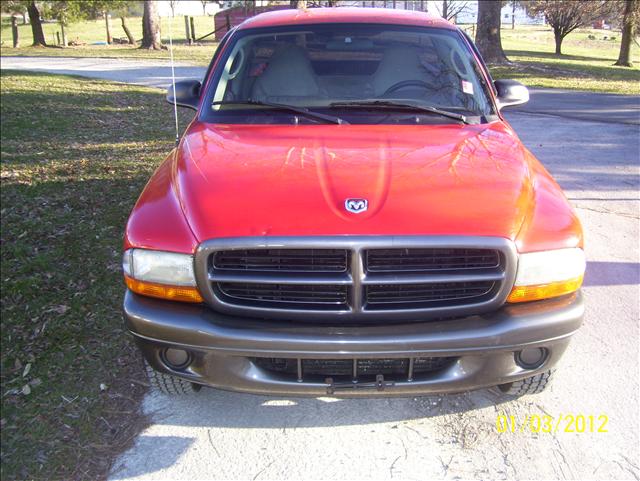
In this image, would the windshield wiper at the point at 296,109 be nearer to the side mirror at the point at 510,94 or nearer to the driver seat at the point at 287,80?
the driver seat at the point at 287,80

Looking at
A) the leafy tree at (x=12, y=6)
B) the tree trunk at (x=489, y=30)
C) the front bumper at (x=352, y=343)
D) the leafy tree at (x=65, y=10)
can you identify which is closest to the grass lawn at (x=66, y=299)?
the front bumper at (x=352, y=343)

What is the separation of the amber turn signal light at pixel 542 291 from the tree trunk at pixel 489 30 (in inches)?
688

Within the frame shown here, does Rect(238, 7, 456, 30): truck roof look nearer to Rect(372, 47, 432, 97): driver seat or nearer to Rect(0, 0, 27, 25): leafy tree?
Rect(372, 47, 432, 97): driver seat

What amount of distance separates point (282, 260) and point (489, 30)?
18429mm

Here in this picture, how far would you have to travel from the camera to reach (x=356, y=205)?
96.0 inches

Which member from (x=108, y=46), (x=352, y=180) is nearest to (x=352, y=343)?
(x=352, y=180)

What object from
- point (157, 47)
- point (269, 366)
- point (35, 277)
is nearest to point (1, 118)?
point (35, 277)

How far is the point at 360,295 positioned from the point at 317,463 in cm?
85

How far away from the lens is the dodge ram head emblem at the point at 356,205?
95.0 inches

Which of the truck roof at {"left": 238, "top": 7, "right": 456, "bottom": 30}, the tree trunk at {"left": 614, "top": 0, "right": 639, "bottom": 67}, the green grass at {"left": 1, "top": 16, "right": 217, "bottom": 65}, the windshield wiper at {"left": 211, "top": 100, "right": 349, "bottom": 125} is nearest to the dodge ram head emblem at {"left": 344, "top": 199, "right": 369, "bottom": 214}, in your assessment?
the windshield wiper at {"left": 211, "top": 100, "right": 349, "bottom": 125}

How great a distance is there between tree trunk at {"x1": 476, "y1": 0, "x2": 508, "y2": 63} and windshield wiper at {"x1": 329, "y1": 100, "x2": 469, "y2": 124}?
1647 cm

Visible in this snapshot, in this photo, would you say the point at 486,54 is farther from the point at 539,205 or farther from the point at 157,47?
the point at 539,205

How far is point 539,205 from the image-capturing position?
8.54 ft

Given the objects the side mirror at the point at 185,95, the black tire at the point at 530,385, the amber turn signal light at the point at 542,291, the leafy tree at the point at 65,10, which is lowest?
the black tire at the point at 530,385
